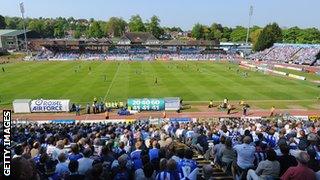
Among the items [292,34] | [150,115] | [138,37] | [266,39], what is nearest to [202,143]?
[150,115]

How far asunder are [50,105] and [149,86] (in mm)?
18029

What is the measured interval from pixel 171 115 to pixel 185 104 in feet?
15.8

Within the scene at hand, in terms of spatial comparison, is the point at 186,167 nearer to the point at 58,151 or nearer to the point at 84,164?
the point at 84,164

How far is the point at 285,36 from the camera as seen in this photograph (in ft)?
547

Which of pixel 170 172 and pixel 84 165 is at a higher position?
pixel 170 172

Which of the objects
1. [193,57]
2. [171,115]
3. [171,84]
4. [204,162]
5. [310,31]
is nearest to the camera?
[204,162]

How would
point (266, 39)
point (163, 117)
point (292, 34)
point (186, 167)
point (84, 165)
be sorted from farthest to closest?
point (292, 34) → point (266, 39) → point (163, 117) → point (84, 165) → point (186, 167)

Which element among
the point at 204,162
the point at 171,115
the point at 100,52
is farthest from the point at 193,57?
the point at 204,162

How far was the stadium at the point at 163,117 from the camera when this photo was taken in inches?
357

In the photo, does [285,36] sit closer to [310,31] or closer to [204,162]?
[310,31]

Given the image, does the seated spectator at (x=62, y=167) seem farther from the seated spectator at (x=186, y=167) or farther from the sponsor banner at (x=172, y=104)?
the sponsor banner at (x=172, y=104)

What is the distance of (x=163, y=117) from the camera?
39281 millimetres

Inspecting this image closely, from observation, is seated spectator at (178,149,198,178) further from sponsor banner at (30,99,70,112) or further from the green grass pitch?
the green grass pitch

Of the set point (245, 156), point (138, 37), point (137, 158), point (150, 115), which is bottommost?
point (150, 115)
